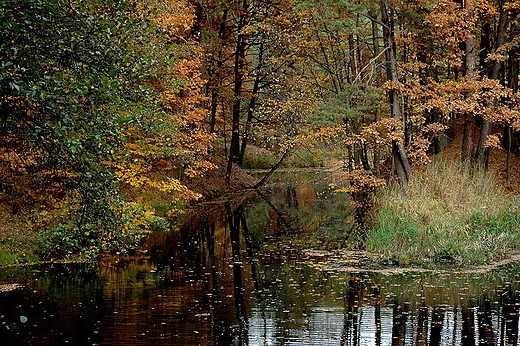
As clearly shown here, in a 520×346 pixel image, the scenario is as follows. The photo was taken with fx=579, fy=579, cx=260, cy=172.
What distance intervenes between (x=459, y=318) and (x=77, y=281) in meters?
7.50

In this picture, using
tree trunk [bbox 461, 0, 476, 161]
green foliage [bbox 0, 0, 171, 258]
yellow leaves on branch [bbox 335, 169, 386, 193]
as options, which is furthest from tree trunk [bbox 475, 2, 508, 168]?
green foliage [bbox 0, 0, 171, 258]

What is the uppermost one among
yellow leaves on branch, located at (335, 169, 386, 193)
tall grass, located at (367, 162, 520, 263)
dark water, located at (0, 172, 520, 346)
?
yellow leaves on branch, located at (335, 169, 386, 193)

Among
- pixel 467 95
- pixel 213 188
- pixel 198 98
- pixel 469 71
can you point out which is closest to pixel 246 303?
pixel 467 95

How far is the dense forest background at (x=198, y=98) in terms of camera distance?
20.4 ft

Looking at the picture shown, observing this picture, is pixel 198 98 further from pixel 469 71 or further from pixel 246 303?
pixel 246 303

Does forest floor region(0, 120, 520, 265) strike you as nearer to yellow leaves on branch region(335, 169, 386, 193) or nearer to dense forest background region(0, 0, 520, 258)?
dense forest background region(0, 0, 520, 258)

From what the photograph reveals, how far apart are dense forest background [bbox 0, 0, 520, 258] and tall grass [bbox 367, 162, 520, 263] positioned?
1337 mm

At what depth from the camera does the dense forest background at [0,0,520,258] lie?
6.21m

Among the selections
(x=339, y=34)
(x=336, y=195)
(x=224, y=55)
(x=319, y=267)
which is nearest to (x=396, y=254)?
(x=319, y=267)

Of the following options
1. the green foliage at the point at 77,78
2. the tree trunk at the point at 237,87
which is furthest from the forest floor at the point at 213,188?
the green foliage at the point at 77,78

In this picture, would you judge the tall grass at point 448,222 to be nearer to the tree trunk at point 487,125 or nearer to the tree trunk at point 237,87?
the tree trunk at point 487,125

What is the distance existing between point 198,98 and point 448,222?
1093cm

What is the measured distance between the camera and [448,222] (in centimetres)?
1394

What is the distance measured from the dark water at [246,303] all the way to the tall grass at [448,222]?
0.99 metres
